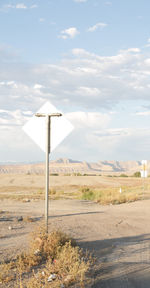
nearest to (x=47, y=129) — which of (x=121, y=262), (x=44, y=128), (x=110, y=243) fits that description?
(x=44, y=128)

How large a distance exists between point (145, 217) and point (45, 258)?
33.8 ft

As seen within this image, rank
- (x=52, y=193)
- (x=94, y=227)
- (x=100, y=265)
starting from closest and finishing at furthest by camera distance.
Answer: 1. (x=100, y=265)
2. (x=94, y=227)
3. (x=52, y=193)

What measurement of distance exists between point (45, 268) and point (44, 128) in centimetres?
375

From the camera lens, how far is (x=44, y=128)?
30.8 ft

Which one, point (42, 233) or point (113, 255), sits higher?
point (42, 233)

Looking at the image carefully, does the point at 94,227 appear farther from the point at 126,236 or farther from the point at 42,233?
the point at 42,233

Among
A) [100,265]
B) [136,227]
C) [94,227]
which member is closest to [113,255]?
[100,265]

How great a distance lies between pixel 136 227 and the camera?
45.8 feet

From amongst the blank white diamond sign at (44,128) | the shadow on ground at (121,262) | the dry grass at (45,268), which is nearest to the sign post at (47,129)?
the blank white diamond sign at (44,128)

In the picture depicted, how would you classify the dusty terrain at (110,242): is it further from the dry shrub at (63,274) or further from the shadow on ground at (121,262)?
the dry shrub at (63,274)

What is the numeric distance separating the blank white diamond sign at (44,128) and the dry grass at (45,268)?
244 cm

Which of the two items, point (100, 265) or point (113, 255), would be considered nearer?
point (100, 265)


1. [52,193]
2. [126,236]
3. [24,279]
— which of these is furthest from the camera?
[52,193]

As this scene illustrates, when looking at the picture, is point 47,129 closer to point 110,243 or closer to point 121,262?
point 121,262
